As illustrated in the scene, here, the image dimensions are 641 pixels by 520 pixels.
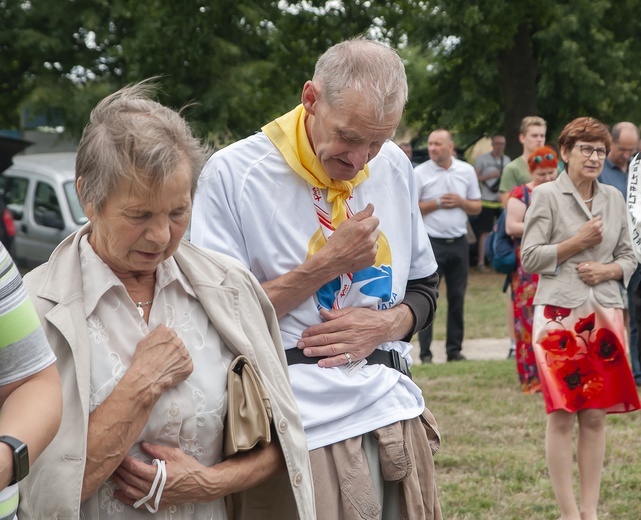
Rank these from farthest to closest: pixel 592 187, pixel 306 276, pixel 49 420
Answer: pixel 592 187 < pixel 306 276 < pixel 49 420

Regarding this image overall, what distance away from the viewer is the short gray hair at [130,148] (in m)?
2.29

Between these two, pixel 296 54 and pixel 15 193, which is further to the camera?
pixel 296 54

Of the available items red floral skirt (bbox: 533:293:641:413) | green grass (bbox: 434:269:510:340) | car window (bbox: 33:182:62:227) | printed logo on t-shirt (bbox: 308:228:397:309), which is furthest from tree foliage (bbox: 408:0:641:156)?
printed logo on t-shirt (bbox: 308:228:397:309)

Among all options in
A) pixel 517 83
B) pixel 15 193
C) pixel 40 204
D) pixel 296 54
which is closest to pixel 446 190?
pixel 40 204

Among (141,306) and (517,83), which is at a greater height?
(141,306)

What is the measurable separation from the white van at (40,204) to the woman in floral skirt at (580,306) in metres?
8.64

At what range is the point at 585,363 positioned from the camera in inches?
211

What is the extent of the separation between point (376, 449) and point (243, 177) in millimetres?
807

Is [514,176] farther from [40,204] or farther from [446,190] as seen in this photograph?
[40,204]

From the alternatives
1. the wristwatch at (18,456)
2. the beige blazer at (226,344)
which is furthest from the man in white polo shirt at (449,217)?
the wristwatch at (18,456)

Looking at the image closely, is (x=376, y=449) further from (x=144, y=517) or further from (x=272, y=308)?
(x=144, y=517)

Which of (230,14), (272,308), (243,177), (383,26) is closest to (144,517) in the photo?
(272,308)

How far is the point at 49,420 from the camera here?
201cm

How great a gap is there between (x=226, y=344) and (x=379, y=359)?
2.27 ft
